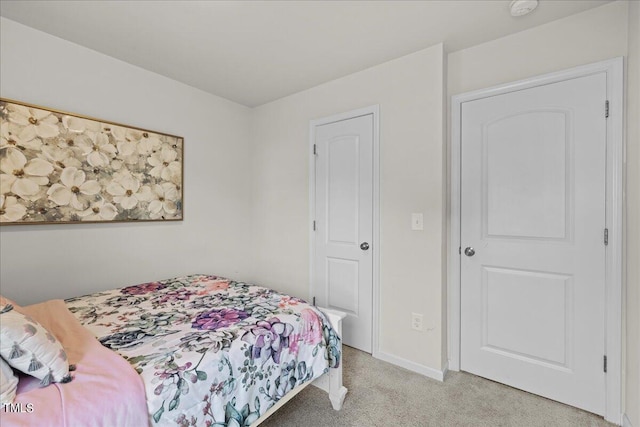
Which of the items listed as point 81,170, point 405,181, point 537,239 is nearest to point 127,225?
point 81,170

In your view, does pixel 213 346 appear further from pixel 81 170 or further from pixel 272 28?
pixel 272 28

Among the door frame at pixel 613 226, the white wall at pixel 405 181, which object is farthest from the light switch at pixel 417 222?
the door frame at pixel 613 226

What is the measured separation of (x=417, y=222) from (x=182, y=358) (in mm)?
1732

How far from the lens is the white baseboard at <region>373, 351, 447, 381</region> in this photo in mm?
2076

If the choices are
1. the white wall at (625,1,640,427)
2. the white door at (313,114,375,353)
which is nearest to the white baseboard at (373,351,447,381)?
the white door at (313,114,375,353)

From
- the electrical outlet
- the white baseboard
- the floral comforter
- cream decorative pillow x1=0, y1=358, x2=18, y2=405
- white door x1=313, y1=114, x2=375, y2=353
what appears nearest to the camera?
cream decorative pillow x1=0, y1=358, x2=18, y2=405

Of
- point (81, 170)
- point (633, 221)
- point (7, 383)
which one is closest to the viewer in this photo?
point (7, 383)

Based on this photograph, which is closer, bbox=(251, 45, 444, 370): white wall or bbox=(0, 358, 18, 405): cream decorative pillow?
bbox=(0, 358, 18, 405): cream decorative pillow

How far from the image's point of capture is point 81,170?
206 cm

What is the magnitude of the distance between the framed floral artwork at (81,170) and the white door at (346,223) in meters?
1.36

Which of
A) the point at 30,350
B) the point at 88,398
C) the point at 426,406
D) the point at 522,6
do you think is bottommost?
the point at 426,406

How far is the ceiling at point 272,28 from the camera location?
1711 mm

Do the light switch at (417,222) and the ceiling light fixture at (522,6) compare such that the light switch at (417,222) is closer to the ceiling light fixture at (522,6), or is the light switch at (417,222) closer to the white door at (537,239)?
the white door at (537,239)

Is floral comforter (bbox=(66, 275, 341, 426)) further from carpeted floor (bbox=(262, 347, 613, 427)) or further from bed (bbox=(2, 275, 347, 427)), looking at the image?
carpeted floor (bbox=(262, 347, 613, 427))
